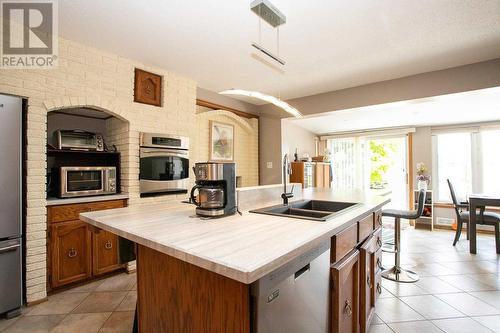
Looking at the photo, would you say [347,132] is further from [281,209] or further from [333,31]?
[281,209]

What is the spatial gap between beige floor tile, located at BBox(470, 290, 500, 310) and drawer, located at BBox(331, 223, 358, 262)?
1843 mm

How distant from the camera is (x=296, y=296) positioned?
1.05 meters

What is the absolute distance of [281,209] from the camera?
5.97 feet

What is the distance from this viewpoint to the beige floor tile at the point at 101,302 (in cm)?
221

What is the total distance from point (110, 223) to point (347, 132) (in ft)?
19.9

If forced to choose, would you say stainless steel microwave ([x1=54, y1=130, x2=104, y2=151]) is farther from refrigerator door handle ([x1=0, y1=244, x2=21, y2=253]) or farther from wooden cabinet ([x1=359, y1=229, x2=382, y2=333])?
wooden cabinet ([x1=359, y1=229, x2=382, y2=333])

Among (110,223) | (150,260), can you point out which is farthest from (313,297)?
(110,223)

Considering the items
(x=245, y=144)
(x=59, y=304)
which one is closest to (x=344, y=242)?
(x=59, y=304)

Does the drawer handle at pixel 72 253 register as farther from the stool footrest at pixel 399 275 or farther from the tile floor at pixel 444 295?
the stool footrest at pixel 399 275

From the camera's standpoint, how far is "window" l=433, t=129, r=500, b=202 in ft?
16.4

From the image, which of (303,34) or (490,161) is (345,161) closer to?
(490,161)

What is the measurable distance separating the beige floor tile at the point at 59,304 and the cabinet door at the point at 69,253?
13cm

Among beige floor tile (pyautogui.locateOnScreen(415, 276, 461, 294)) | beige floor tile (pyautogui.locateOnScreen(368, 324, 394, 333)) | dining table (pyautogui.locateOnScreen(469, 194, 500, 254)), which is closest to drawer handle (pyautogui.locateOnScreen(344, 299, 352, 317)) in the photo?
beige floor tile (pyautogui.locateOnScreen(368, 324, 394, 333))

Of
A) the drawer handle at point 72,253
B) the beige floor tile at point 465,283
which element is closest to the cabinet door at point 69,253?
the drawer handle at point 72,253
